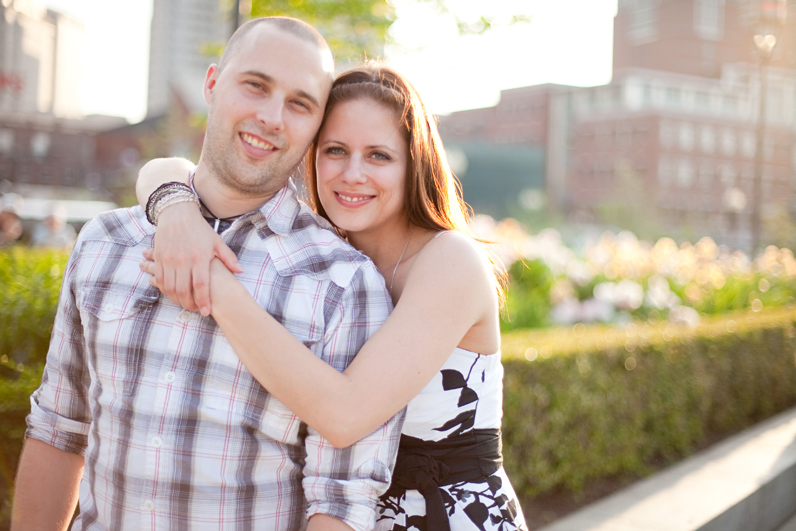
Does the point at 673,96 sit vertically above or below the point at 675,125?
above

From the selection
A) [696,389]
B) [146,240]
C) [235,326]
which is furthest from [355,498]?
[696,389]

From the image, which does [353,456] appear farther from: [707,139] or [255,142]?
[707,139]

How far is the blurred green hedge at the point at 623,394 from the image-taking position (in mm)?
4492

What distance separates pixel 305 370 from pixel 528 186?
6262 cm

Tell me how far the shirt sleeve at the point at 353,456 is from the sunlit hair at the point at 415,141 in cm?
49

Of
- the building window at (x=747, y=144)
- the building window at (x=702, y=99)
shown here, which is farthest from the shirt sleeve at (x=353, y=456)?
the building window at (x=702, y=99)

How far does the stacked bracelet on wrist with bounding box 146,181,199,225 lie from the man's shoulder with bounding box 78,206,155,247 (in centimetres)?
3

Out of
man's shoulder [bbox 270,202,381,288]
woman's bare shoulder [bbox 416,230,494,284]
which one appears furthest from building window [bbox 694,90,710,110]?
Result: man's shoulder [bbox 270,202,381,288]

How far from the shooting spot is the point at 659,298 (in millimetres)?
7809

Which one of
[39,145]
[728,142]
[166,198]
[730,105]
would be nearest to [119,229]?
[166,198]

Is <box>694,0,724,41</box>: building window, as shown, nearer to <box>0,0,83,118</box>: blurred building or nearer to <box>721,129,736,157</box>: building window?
<box>721,129,736,157</box>: building window

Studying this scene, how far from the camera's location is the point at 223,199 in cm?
209

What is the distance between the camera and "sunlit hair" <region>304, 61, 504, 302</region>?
2205mm

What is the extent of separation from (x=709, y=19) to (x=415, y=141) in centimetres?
8232
